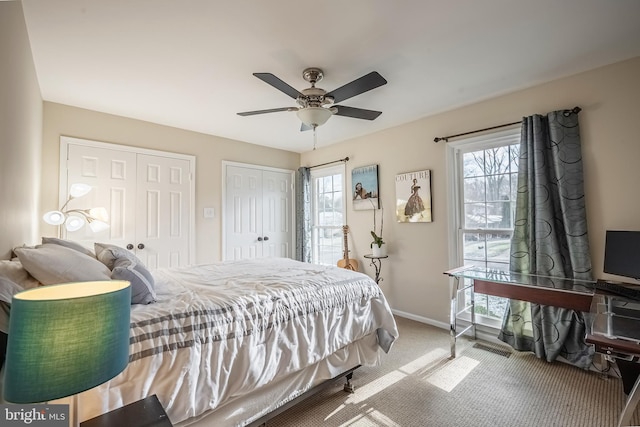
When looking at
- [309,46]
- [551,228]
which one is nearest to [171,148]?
[309,46]

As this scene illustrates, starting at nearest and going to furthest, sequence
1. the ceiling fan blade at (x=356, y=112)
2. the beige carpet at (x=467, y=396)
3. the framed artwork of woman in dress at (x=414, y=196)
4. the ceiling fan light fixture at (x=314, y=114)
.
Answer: the beige carpet at (x=467, y=396) < the ceiling fan light fixture at (x=314, y=114) < the ceiling fan blade at (x=356, y=112) < the framed artwork of woman in dress at (x=414, y=196)

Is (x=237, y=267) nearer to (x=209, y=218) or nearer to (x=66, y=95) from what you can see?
(x=209, y=218)

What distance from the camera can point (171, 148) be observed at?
3783 mm

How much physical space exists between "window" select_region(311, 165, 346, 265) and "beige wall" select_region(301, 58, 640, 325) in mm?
259

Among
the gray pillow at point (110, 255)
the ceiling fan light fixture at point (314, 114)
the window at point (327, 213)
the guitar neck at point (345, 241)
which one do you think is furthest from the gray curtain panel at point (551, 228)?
the gray pillow at point (110, 255)

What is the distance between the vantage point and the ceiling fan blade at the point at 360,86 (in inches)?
75.0

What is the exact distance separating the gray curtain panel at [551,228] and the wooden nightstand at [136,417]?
2948mm

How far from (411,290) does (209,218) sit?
9.58ft

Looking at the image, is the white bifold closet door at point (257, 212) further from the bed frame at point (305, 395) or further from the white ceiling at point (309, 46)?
the bed frame at point (305, 395)

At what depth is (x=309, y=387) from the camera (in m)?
1.90

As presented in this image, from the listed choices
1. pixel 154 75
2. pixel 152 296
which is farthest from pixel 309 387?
pixel 154 75

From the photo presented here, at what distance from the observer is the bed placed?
1307mm

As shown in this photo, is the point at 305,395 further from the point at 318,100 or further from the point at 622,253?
the point at 622,253

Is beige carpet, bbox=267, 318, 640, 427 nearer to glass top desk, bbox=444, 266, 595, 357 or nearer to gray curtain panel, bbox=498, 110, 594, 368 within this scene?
gray curtain panel, bbox=498, 110, 594, 368
